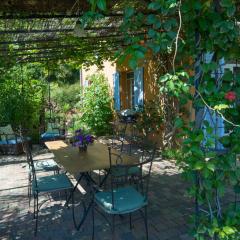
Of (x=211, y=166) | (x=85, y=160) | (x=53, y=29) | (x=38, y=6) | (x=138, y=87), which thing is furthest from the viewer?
(x=138, y=87)

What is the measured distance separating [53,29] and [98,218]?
3.30m

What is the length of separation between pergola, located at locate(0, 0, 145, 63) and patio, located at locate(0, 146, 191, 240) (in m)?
2.00

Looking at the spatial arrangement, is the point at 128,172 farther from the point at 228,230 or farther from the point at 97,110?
the point at 97,110

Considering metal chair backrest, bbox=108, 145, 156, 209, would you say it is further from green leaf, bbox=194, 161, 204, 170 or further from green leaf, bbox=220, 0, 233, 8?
green leaf, bbox=220, 0, 233, 8

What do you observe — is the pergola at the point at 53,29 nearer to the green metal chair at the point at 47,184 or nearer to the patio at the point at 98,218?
the green metal chair at the point at 47,184

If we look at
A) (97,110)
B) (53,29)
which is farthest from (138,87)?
(53,29)

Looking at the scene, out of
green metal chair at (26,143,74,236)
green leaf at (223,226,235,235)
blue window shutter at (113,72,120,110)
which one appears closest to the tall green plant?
blue window shutter at (113,72,120,110)

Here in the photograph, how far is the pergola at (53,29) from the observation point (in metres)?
4.05

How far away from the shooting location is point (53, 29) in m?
5.45

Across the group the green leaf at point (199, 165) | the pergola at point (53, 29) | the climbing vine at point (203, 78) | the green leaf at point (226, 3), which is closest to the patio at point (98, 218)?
the climbing vine at point (203, 78)

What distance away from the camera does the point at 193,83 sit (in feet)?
6.61

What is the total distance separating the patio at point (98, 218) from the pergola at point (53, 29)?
200 centimetres

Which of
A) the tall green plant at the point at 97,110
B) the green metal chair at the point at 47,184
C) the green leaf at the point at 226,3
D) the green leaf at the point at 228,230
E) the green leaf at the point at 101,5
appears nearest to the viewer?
the green leaf at the point at 101,5

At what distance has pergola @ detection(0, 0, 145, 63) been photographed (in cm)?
405
